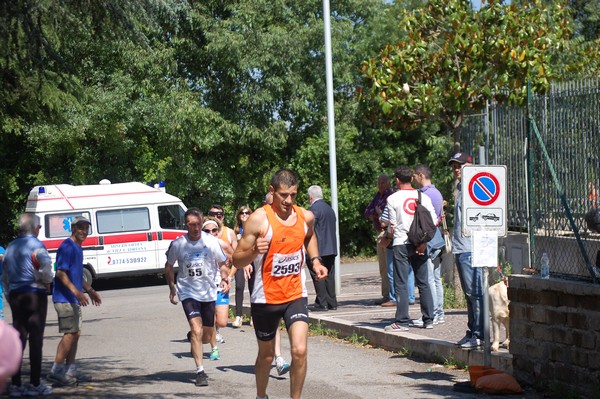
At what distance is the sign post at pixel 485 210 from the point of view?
952 cm

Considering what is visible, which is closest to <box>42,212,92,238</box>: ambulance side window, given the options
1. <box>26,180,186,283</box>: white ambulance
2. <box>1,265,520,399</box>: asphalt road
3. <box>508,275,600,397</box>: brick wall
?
<box>26,180,186,283</box>: white ambulance

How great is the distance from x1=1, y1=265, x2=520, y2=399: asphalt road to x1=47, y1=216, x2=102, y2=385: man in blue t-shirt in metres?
0.26

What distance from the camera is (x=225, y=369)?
36.1 feet

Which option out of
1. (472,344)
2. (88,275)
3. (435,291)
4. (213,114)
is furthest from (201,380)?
(213,114)

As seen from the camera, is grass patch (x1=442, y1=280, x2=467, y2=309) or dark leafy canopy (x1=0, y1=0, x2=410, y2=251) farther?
dark leafy canopy (x1=0, y1=0, x2=410, y2=251)

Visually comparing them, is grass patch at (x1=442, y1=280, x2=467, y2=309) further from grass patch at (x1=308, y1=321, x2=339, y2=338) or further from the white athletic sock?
the white athletic sock

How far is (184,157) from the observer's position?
31875 millimetres

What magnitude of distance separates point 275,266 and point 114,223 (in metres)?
18.3

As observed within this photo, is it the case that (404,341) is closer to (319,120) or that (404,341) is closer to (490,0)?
(490,0)

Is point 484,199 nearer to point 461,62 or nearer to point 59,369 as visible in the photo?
point 59,369

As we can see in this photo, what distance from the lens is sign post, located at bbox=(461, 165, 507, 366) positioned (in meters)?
9.52

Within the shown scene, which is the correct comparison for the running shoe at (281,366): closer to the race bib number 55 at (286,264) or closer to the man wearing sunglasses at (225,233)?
the race bib number 55 at (286,264)

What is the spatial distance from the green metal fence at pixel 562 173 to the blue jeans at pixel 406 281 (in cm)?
183

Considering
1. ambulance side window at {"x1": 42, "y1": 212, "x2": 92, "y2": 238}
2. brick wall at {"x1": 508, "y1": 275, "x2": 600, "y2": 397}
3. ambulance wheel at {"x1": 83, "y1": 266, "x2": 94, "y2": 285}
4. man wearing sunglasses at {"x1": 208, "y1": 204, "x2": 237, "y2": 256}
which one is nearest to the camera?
brick wall at {"x1": 508, "y1": 275, "x2": 600, "y2": 397}
